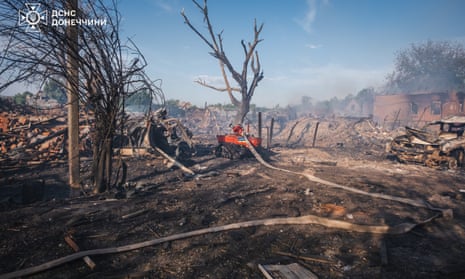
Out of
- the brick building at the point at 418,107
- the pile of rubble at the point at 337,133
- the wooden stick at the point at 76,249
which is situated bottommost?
the wooden stick at the point at 76,249

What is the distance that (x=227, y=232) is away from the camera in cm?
405

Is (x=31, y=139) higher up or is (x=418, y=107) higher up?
(x=418, y=107)

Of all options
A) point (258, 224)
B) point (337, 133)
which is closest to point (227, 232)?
point (258, 224)

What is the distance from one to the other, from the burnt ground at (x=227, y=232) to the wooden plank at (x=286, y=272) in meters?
0.14

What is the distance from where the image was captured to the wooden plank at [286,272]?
9.29ft

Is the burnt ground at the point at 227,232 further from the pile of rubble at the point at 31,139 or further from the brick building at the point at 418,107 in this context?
the brick building at the point at 418,107

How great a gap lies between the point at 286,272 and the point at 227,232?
4.47 ft

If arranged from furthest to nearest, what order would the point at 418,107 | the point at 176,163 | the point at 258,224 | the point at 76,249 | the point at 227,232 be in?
1. the point at 418,107
2. the point at 176,163
3. the point at 258,224
4. the point at 227,232
5. the point at 76,249

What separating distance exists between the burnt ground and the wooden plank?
0.14 metres

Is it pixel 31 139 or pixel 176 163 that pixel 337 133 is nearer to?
pixel 176 163

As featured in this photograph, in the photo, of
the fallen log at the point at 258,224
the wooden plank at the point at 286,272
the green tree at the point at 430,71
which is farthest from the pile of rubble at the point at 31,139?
the green tree at the point at 430,71

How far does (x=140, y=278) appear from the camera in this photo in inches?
109

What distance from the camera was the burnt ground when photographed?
120 inches

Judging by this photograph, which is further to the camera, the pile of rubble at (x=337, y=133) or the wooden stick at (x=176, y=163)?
the pile of rubble at (x=337, y=133)
